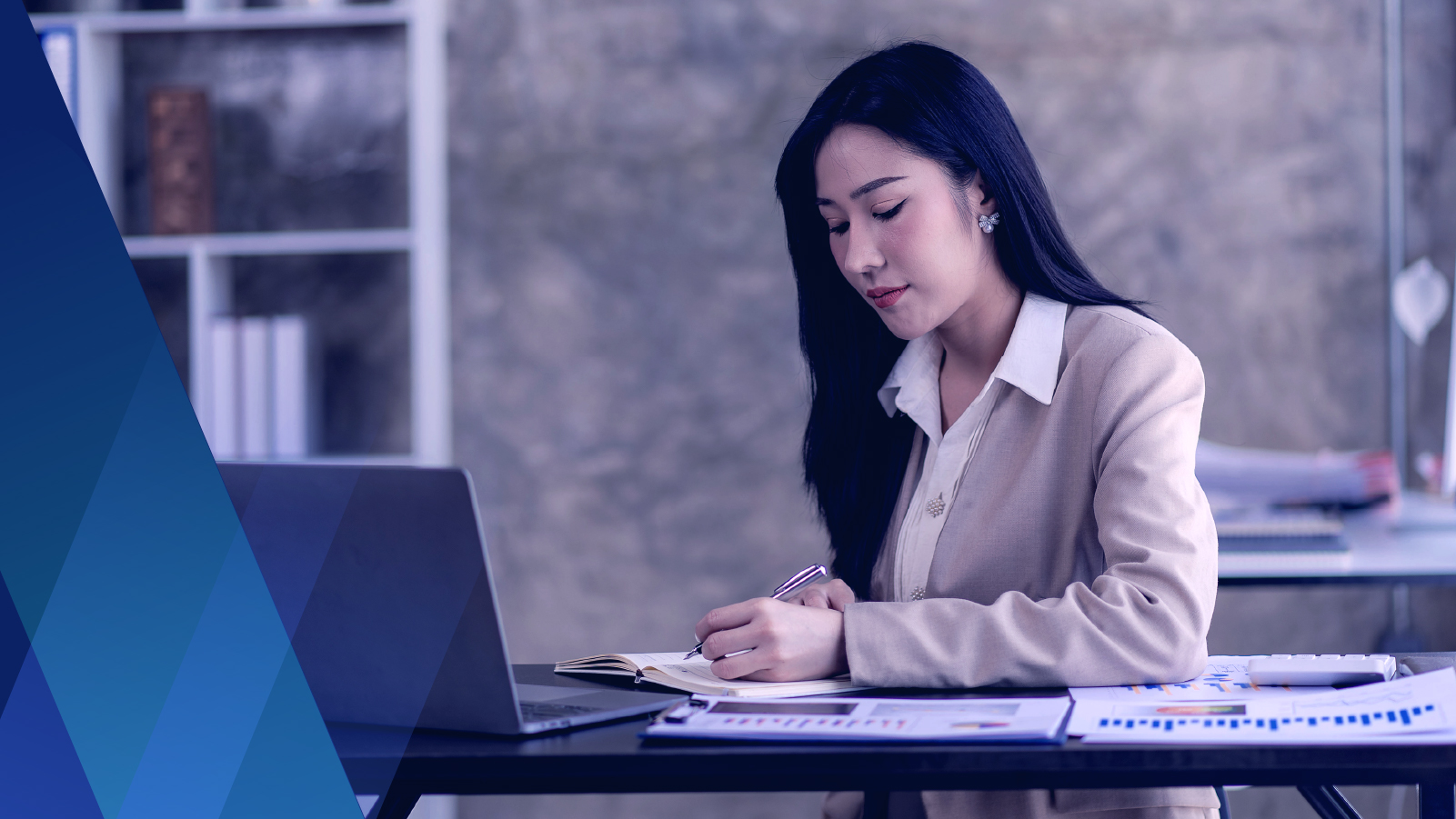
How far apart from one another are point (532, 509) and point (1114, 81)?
5.57 feet

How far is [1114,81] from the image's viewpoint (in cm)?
272

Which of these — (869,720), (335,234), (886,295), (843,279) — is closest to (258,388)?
(335,234)

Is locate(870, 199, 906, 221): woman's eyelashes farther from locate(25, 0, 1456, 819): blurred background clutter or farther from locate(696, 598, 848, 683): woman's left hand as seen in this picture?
locate(25, 0, 1456, 819): blurred background clutter

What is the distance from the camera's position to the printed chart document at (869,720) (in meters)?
0.80

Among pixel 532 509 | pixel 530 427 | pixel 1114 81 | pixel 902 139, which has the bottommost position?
pixel 532 509

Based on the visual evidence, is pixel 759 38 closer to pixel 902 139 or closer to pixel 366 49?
pixel 366 49

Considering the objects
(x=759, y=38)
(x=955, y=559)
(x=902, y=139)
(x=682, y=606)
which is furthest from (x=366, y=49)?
(x=955, y=559)

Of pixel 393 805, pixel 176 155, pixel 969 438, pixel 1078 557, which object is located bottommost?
pixel 393 805

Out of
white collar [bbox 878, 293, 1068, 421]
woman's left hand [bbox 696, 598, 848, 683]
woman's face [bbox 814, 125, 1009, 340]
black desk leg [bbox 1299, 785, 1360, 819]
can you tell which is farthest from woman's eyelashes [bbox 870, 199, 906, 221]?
black desk leg [bbox 1299, 785, 1360, 819]

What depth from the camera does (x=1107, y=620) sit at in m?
0.97

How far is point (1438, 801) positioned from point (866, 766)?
39 cm

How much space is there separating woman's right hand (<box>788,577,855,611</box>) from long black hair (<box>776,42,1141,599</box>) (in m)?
0.17

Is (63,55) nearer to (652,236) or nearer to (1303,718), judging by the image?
(652,236)
